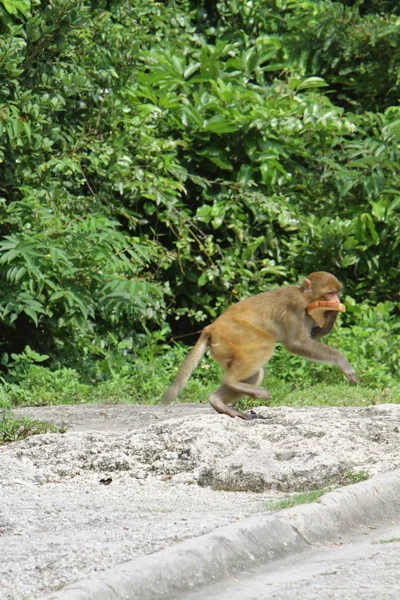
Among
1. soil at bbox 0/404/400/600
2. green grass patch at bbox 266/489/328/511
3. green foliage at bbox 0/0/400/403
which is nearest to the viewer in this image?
soil at bbox 0/404/400/600

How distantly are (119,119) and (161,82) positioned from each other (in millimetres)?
→ 1385

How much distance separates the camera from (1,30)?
→ 12289 mm

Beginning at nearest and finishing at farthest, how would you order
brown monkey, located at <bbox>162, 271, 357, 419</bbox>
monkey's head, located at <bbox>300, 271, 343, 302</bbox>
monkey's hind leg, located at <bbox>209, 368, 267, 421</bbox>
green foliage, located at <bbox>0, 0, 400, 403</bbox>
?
monkey's hind leg, located at <bbox>209, 368, 267, 421</bbox> < brown monkey, located at <bbox>162, 271, 357, 419</bbox> < monkey's head, located at <bbox>300, 271, 343, 302</bbox> < green foliage, located at <bbox>0, 0, 400, 403</bbox>

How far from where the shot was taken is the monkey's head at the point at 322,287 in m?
9.48

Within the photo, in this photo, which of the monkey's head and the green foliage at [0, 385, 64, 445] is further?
the monkey's head

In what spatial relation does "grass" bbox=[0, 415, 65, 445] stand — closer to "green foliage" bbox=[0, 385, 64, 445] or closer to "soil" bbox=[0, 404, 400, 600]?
"green foliage" bbox=[0, 385, 64, 445]

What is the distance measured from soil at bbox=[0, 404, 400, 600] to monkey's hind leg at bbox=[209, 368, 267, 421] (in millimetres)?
214

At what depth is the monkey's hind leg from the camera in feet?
28.7

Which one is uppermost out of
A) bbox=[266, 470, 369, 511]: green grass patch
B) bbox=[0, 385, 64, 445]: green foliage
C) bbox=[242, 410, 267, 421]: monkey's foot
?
bbox=[266, 470, 369, 511]: green grass patch

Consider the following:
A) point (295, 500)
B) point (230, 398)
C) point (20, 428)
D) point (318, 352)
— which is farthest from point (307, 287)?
point (295, 500)

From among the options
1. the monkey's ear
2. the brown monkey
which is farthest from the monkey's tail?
the monkey's ear

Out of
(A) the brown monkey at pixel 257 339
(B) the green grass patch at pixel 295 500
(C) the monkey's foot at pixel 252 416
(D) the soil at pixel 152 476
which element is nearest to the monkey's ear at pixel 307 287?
(A) the brown monkey at pixel 257 339

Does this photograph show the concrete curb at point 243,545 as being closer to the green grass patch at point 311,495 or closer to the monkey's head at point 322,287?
the green grass patch at point 311,495

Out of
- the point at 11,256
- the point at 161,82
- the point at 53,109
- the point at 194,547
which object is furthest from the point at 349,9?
the point at 194,547
